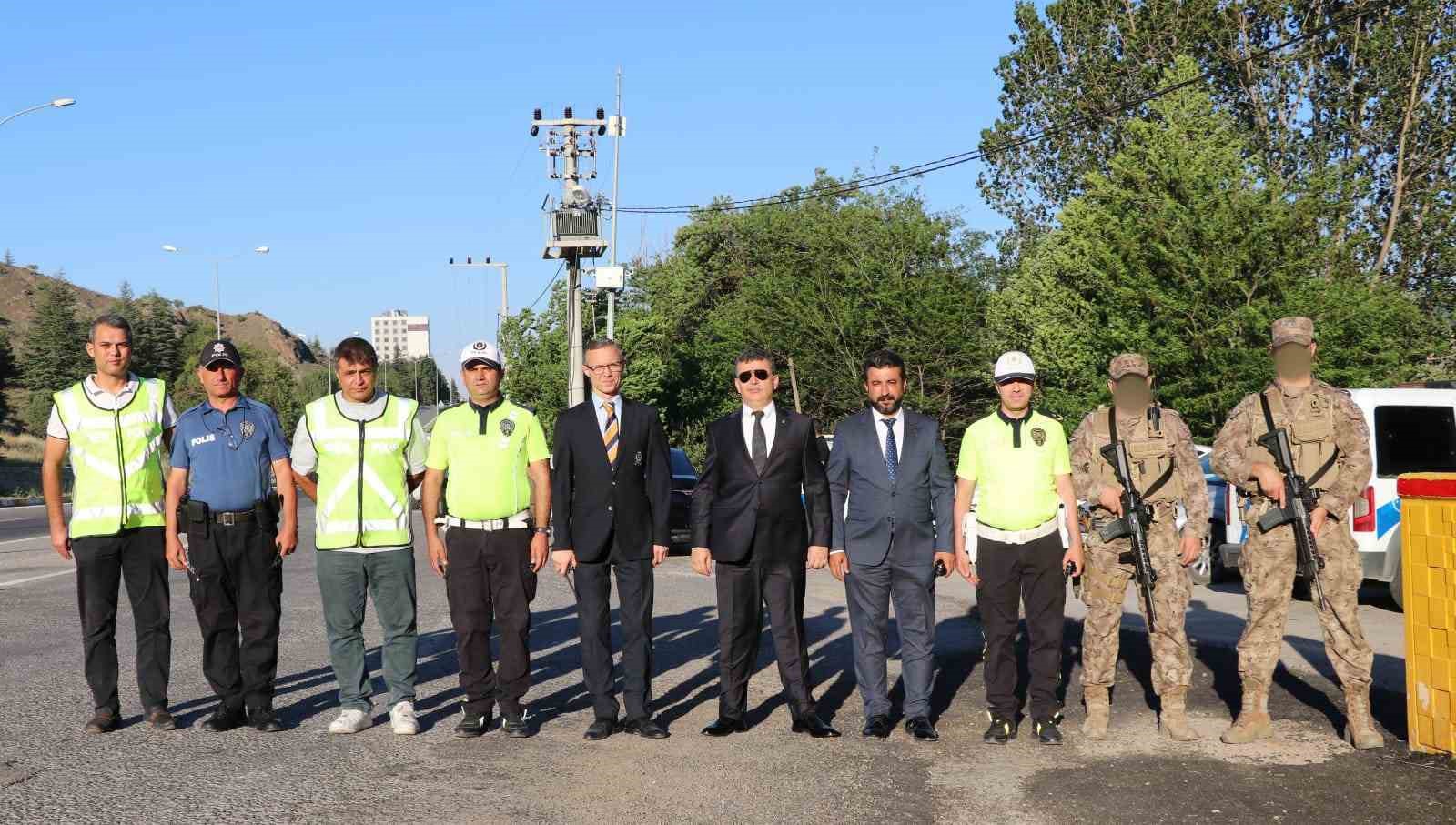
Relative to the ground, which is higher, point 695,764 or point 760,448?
point 760,448

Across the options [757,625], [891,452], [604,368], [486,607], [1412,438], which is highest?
[604,368]

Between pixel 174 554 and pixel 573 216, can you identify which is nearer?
pixel 174 554

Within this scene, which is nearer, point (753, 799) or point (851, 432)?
point (753, 799)

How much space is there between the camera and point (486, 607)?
7160 mm

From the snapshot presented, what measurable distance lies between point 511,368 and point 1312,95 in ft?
90.7

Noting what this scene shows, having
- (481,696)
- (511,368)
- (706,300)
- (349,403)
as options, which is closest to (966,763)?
(481,696)

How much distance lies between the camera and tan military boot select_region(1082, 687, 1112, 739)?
271 inches

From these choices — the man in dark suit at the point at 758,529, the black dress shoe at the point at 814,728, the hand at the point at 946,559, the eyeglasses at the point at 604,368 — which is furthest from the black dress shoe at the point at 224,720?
the hand at the point at 946,559

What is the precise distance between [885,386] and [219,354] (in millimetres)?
3495

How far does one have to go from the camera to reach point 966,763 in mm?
6402

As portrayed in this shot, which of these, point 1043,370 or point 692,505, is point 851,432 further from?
point 1043,370

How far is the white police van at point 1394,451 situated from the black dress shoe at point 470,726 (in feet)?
24.6

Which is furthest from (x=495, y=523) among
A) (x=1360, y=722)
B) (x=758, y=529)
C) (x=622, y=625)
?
(x=1360, y=722)

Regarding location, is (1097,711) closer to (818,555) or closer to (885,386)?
(818,555)
